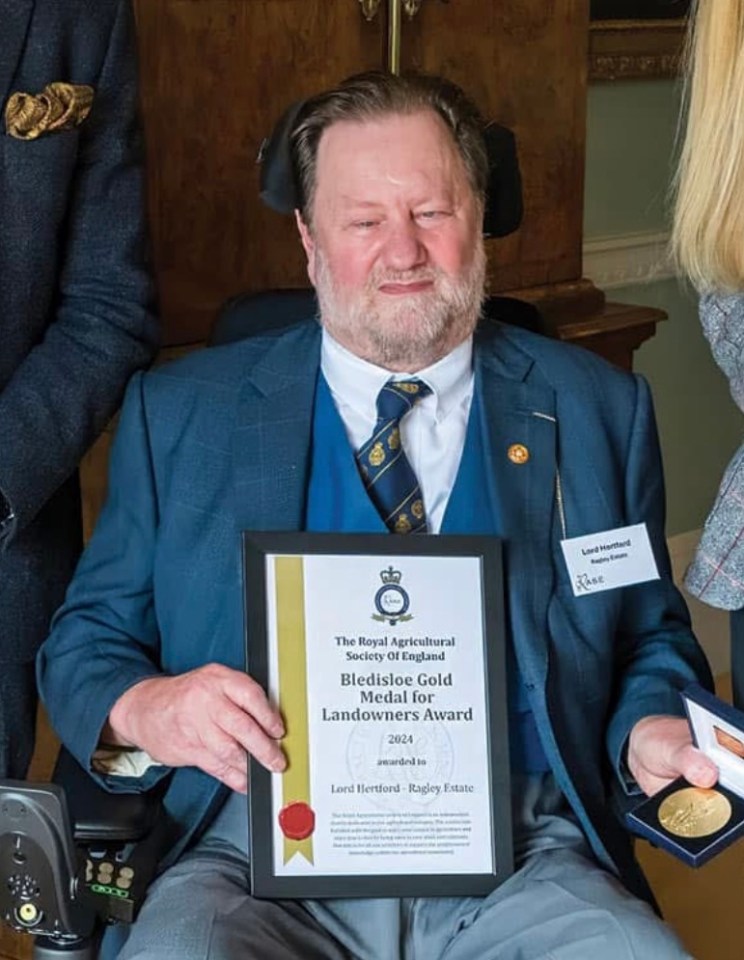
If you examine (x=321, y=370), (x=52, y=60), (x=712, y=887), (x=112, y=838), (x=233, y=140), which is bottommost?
(x=712, y=887)

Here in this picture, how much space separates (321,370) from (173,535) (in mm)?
293

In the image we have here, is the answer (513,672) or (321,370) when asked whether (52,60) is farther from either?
(513,672)

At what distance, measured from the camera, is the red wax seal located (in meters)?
1.81

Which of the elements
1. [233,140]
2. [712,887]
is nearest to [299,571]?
[233,140]

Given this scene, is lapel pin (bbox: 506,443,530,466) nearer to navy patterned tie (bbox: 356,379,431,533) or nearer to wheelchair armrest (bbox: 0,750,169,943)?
navy patterned tie (bbox: 356,379,431,533)

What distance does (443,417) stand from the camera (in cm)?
208

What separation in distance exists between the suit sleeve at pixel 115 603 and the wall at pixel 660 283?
204 centimetres

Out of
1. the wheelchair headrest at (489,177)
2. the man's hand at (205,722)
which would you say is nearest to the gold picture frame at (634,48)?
the wheelchair headrest at (489,177)

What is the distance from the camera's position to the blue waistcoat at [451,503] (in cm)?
198

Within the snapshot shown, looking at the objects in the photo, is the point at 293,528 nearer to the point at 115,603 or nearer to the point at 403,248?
the point at 115,603

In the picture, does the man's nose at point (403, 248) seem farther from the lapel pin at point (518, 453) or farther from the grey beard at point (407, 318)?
the lapel pin at point (518, 453)

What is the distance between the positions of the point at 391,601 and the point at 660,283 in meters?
2.55

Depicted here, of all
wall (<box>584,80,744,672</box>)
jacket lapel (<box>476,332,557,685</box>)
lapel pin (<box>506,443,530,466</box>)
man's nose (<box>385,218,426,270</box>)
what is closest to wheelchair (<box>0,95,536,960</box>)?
jacket lapel (<box>476,332,557,685</box>)

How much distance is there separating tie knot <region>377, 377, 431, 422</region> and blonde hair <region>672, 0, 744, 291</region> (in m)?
0.37
